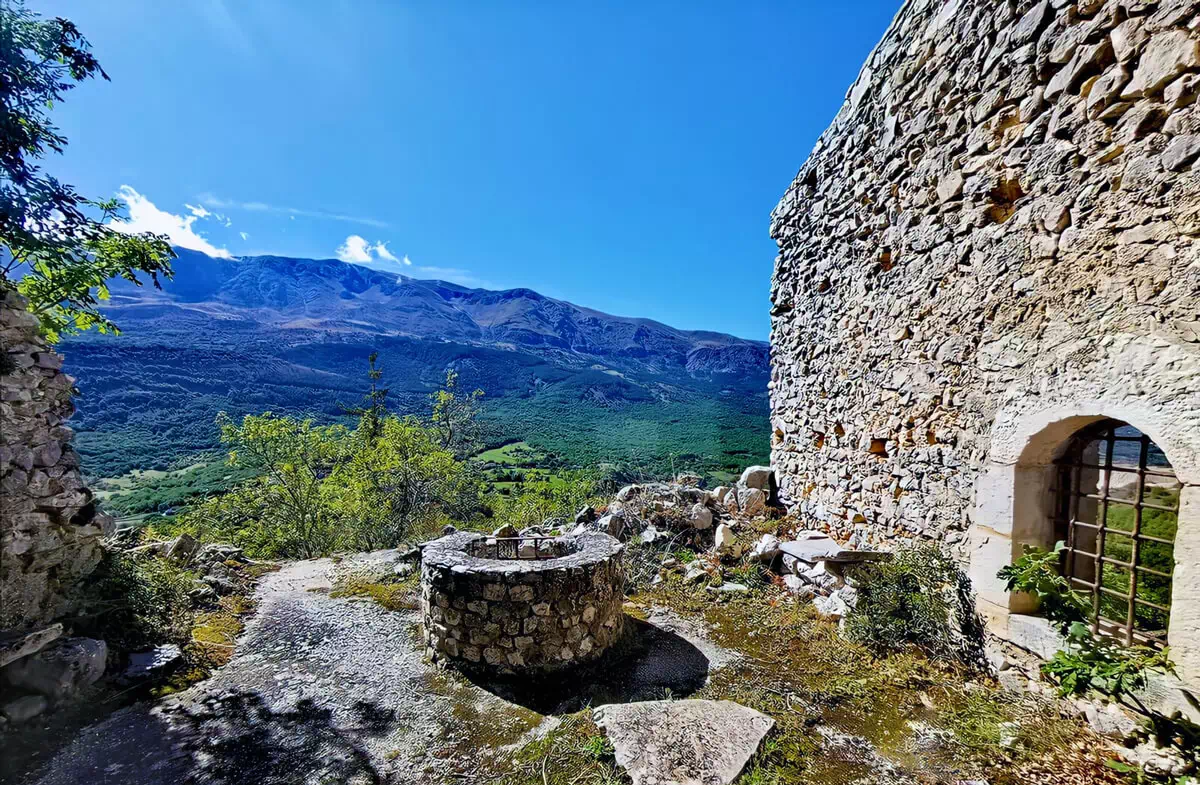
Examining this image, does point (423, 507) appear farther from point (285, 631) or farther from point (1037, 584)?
point (1037, 584)

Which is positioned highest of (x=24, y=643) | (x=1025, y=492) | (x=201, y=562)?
(x=1025, y=492)

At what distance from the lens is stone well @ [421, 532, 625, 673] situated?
14.5ft

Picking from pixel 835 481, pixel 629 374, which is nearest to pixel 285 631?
pixel 835 481

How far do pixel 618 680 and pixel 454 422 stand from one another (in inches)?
668

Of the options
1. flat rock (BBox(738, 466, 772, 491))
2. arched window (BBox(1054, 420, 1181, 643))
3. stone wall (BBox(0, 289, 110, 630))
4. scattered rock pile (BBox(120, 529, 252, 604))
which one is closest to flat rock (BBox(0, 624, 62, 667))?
stone wall (BBox(0, 289, 110, 630))

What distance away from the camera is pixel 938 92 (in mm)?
4699

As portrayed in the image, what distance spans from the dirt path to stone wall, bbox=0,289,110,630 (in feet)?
4.63

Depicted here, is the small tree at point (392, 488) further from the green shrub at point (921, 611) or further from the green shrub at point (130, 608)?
the green shrub at point (921, 611)

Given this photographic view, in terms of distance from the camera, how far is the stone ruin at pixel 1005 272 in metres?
2.92

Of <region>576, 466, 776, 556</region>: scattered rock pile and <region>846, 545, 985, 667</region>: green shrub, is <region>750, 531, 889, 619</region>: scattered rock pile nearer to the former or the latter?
<region>846, 545, 985, 667</region>: green shrub

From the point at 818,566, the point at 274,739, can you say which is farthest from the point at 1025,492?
the point at 274,739

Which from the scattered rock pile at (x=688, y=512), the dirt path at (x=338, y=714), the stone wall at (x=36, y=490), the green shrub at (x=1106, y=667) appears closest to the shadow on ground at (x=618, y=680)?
the dirt path at (x=338, y=714)

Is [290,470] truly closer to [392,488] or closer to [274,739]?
[392,488]

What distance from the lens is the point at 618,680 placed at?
4.34 m
